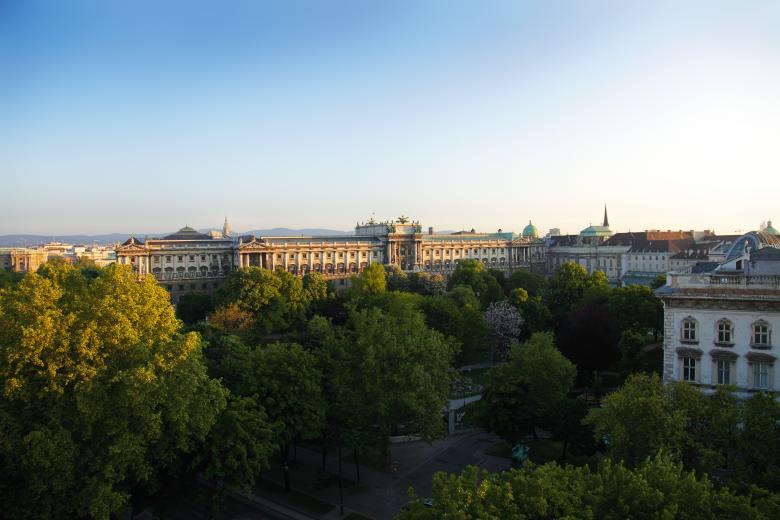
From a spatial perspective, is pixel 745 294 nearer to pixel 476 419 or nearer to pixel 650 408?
pixel 650 408

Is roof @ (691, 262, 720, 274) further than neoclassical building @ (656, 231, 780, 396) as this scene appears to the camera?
Yes

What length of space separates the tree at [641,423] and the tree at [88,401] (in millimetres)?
19450

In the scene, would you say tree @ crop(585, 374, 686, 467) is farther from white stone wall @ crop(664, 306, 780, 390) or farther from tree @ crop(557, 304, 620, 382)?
tree @ crop(557, 304, 620, 382)

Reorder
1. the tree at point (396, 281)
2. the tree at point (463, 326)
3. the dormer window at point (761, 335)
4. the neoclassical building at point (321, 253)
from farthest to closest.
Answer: the neoclassical building at point (321, 253)
the tree at point (396, 281)
the tree at point (463, 326)
the dormer window at point (761, 335)

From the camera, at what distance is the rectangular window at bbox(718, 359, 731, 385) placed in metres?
35.0

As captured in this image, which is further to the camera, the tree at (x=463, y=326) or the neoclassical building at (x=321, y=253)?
the neoclassical building at (x=321, y=253)

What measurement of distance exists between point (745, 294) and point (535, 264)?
135m

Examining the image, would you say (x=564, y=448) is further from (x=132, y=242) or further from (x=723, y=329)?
(x=132, y=242)

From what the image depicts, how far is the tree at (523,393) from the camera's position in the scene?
40094 mm

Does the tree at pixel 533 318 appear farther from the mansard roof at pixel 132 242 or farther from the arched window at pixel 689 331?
the mansard roof at pixel 132 242

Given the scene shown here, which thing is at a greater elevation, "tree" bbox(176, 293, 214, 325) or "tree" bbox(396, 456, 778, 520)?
"tree" bbox(396, 456, 778, 520)

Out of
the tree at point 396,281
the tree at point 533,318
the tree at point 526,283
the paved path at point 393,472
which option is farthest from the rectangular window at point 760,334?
the tree at point 526,283

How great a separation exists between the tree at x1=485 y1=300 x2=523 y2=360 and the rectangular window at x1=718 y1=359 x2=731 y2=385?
3211 cm

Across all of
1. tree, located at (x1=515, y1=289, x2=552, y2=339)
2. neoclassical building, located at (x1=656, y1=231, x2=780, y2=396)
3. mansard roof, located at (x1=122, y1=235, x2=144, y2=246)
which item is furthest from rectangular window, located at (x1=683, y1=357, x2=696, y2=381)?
mansard roof, located at (x1=122, y1=235, x2=144, y2=246)
